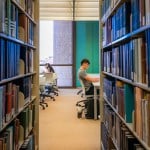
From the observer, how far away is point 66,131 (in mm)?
4730

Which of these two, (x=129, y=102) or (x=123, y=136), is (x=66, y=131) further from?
(x=129, y=102)

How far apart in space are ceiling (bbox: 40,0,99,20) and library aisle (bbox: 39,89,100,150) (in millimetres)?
3636

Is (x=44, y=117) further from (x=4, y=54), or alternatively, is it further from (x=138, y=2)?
(x=138, y=2)

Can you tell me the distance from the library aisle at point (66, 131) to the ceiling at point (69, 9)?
3.64 m

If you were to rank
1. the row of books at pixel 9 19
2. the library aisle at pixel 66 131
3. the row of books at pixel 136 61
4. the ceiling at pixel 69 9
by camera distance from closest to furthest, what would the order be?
the row of books at pixel 136 61 < the row of books at pixel 9 19 < the library aisle at pixel 66 131 < the ceiling at pixel 69 9

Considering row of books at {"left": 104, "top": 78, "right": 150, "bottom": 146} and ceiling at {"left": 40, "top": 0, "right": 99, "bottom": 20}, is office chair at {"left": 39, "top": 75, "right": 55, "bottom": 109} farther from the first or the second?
row of books at {"left": 104, "top": 78, "right": 150, "bottom": 146}

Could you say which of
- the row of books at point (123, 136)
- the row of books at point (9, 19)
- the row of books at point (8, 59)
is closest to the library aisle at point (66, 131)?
the row of books at point (123, 136)

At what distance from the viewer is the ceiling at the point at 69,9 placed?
8961 millimetres

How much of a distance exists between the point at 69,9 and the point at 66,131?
5626 millimetres

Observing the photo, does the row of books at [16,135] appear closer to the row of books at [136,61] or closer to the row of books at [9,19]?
the row of books at [9,19]

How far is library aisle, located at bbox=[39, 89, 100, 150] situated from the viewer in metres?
3.98

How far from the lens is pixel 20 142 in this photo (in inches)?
103

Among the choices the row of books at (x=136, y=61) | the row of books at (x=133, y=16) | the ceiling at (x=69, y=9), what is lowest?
the row of books at (x=136, y=61)

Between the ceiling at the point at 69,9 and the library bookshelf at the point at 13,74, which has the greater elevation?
the ceiling at the point at 69,9
